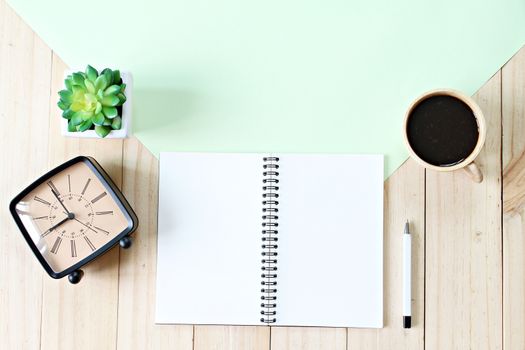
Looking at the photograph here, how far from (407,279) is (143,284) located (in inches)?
17.4

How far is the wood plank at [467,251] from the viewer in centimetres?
92

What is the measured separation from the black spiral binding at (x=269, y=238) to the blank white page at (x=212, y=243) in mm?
10

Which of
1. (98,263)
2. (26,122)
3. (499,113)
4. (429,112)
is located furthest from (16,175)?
(499,113)

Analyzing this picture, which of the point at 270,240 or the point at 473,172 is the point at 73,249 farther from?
the point at 473,172

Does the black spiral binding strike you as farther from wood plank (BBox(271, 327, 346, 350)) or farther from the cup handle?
the cup handle

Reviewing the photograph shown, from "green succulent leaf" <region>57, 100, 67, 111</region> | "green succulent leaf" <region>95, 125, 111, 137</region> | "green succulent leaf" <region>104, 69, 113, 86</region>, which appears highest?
"green succulent leaf" <region>104, 69, 113, 86</region>

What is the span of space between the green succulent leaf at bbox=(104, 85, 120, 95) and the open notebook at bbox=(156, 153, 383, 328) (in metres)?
0.14

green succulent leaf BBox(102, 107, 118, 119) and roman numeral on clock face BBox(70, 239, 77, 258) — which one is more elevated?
green succulent leaf BBox(102, 107, 118, 119)

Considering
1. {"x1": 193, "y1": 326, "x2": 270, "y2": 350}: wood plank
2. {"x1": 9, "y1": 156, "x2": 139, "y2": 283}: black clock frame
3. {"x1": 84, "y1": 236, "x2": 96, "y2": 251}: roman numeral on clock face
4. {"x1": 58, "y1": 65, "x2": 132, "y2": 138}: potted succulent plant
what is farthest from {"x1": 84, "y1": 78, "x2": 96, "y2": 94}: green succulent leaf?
{"x1": 193, "y1": 326, "x2": 270, "y2": 350}: wood plank

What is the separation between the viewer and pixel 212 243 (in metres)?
0.93

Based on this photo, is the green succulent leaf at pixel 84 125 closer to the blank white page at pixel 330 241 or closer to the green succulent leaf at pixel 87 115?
the green succulent leaf at pixel 87 115

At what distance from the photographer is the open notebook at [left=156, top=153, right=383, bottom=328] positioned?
92 centimetres

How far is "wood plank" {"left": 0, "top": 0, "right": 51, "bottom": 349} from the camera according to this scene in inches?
36.8

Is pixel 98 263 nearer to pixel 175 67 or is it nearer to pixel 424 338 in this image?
pixel 175 67
